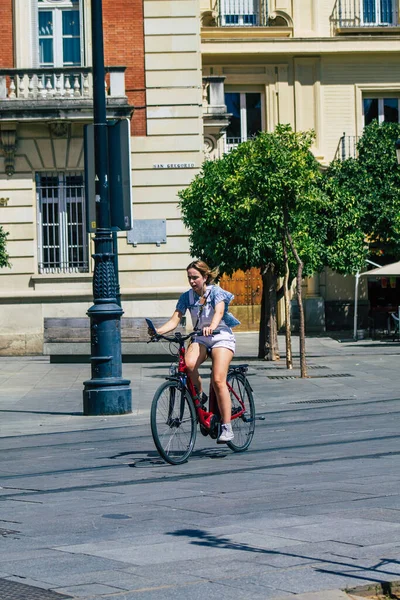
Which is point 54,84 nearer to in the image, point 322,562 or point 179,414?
point 179,414

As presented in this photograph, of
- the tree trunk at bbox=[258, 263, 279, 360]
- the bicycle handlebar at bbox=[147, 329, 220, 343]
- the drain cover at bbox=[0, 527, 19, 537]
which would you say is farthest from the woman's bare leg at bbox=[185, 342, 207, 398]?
the tree trunk at bbox=[258, 263, 279, 360]

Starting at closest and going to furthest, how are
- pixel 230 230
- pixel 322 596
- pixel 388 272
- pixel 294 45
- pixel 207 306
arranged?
pixel 322 596
pixel 207 306
pixel 230 230
pixel 388 272
pixel 294 45

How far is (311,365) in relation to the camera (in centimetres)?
2406

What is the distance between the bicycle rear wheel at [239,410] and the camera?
10.7 m

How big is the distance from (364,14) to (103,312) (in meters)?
26.5

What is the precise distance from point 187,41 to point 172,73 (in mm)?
836

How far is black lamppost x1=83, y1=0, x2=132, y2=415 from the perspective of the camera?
49.1 feet

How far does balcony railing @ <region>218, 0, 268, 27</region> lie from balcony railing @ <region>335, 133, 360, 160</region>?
4392mm

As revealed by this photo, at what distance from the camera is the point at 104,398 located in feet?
49.1

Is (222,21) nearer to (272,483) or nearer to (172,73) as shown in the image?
(172,73)

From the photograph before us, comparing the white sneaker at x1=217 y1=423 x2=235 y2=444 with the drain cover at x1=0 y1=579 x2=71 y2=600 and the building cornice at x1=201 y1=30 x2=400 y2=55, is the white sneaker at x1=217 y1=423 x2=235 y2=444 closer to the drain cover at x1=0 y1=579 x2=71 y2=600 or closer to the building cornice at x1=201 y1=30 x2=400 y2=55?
the drain cover at x1=0 y1=579 x2=71 y2=600

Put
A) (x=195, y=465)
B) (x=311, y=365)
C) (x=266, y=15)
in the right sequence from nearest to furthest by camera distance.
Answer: (x=195, y=465) < (x=311, y=365) < (x=266, y=15)

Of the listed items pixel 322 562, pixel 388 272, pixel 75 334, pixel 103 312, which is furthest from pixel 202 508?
pixel 388 272

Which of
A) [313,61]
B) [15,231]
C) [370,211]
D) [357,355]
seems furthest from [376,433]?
[313,61]
